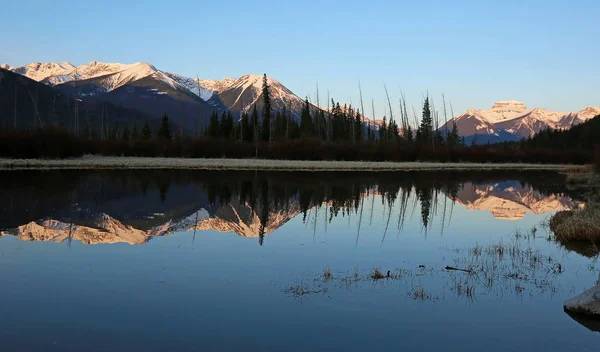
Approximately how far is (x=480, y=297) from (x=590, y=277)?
136 inches

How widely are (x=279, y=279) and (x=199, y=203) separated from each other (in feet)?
49.9

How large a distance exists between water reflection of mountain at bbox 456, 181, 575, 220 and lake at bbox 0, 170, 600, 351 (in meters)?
2.31

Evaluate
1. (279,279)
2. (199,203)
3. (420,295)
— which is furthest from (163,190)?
(420,295)

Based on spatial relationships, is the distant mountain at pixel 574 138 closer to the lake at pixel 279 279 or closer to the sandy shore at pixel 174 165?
the sandy shore at pixel 174 165

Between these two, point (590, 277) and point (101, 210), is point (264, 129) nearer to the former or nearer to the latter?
point (101, 210)

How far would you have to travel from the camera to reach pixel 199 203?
2623 cm

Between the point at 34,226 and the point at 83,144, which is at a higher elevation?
the point at 83,144

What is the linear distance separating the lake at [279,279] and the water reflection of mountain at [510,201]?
91.0 inches

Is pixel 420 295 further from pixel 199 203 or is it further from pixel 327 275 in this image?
pixel 199 203

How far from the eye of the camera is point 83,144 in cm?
6175

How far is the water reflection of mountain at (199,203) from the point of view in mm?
18547

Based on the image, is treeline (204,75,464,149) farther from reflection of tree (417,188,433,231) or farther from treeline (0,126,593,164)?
reflection of tree (417,188,433,231)

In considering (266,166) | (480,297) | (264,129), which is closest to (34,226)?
(480,297)

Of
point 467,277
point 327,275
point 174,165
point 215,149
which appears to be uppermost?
point 215,149
